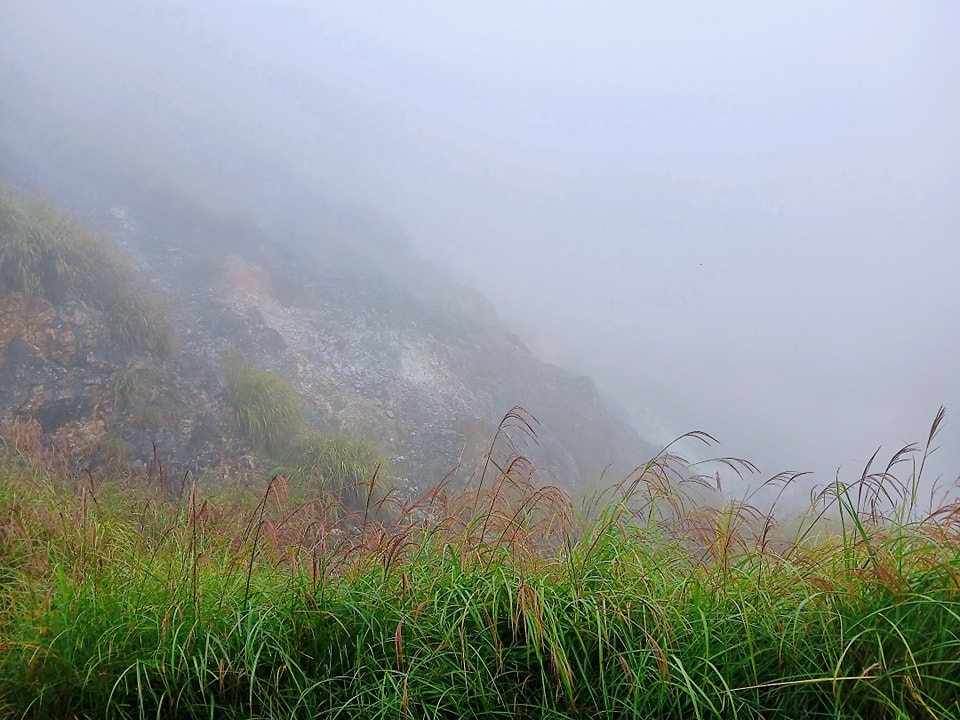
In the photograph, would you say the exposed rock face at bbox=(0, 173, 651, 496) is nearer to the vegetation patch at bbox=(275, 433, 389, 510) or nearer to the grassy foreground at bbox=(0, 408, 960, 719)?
the vegetation patch at bbox=(275, 433, 389, 510)

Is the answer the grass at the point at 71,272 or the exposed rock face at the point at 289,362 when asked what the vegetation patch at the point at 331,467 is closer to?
the exposed rock face at the point at 289,362

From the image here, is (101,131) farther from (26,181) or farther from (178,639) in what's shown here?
(178,639)

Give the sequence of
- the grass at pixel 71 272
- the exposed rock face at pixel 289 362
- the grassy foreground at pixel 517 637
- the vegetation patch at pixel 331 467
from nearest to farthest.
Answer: the grassy foreground at pixel 517 637
the vegetation patch at pixel 331 467
the exposed rock face at pixel 289 362
the grass at pixel 71 272

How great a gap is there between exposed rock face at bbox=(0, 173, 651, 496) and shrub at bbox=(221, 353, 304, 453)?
8.8 inches

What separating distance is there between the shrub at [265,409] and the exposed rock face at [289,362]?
0.22m

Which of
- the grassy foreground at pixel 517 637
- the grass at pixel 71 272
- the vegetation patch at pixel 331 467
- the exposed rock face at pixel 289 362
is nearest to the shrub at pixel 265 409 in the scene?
the exposed rock face at pixel 289 362

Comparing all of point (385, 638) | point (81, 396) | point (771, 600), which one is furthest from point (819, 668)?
point (81, 396)

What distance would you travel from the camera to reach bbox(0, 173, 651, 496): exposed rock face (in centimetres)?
756

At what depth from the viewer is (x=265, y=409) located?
8.31m

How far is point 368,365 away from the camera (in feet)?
42.0

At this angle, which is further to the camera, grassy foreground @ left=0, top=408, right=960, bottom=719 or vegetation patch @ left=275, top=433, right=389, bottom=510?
vegetation patch @ left=275, top=433, right=389, bottom=510

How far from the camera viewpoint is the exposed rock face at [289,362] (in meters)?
7.56

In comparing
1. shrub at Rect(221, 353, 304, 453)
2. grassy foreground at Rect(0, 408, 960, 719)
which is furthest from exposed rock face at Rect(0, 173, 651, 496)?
grassy foreground at Rect(0, 408, 960, 719)

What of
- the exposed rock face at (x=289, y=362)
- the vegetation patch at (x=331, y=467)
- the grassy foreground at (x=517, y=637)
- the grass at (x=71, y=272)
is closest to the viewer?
the grassy foreground at (x=517, y=637)
